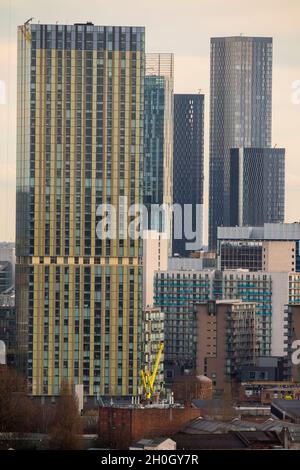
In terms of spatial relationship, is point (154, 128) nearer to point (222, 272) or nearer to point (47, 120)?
point (222, 272)

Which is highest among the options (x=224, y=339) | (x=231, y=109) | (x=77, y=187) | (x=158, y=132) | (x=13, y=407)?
(x=231, y=109)

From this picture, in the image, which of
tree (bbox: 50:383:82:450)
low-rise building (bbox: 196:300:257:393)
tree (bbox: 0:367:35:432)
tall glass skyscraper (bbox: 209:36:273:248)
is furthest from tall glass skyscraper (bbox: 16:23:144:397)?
tall glass skyscraper (bbox: 209:36:273:248)

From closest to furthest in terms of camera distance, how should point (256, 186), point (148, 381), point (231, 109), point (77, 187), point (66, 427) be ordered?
1. point (66, 427)
2. point (148, 381)
3. point (77, 187)
4. point (231, 109)
5. point (256, 186)

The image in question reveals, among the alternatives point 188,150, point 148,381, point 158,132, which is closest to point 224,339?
point 148,381

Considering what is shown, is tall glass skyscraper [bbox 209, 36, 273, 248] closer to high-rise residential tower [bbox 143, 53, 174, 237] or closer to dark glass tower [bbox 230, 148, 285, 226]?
dark glass tower [bbox 230, 148, 285, 226]

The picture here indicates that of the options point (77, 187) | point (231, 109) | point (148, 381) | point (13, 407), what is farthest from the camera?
point (231, 109)

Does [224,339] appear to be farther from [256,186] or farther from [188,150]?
[256,186]

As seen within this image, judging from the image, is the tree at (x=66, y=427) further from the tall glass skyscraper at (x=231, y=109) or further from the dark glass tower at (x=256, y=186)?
the dark glass tower at (x=256, y=186)
